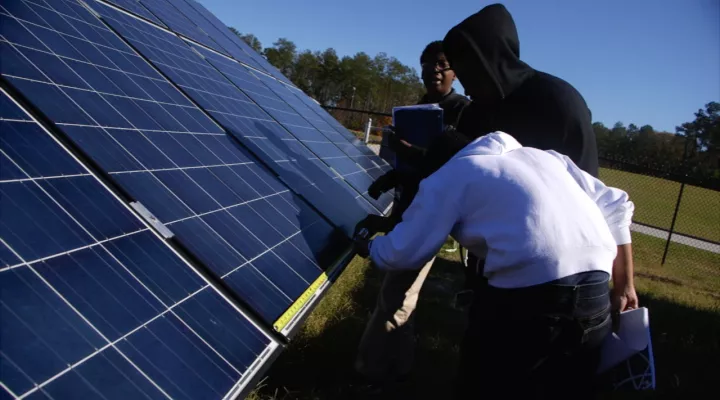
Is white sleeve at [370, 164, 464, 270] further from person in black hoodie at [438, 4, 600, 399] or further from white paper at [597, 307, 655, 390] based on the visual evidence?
white paper at [597, 307, 655, 390]

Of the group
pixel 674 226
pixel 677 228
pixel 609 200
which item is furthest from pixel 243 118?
pixel 677 228

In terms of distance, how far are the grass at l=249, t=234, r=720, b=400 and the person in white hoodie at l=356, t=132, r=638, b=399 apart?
182 cm

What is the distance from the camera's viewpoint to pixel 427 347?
4832 mm

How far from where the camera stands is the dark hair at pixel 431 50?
161 inches

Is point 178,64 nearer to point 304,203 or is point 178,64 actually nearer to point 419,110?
point 304,203

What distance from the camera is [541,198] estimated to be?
2.04 m

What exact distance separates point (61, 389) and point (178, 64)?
3.19m

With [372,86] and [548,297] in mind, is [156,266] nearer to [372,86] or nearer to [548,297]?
[548,297]

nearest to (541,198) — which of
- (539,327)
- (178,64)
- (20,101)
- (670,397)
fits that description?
(539,327)

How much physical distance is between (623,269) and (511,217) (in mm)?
1053

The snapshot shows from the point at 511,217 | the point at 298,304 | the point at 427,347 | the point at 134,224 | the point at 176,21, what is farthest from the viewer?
the point at 176,21

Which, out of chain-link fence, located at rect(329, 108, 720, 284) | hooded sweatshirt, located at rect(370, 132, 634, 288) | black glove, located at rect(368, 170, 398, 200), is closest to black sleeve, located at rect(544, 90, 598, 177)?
hooded sweatshirt, located at rect(370, 132, 634, 288)

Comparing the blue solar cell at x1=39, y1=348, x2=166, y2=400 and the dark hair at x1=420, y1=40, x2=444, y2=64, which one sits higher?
the dark hair at x1=420, y1=40, x2=444, y2=64

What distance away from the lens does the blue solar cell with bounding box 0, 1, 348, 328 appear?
2092mm
